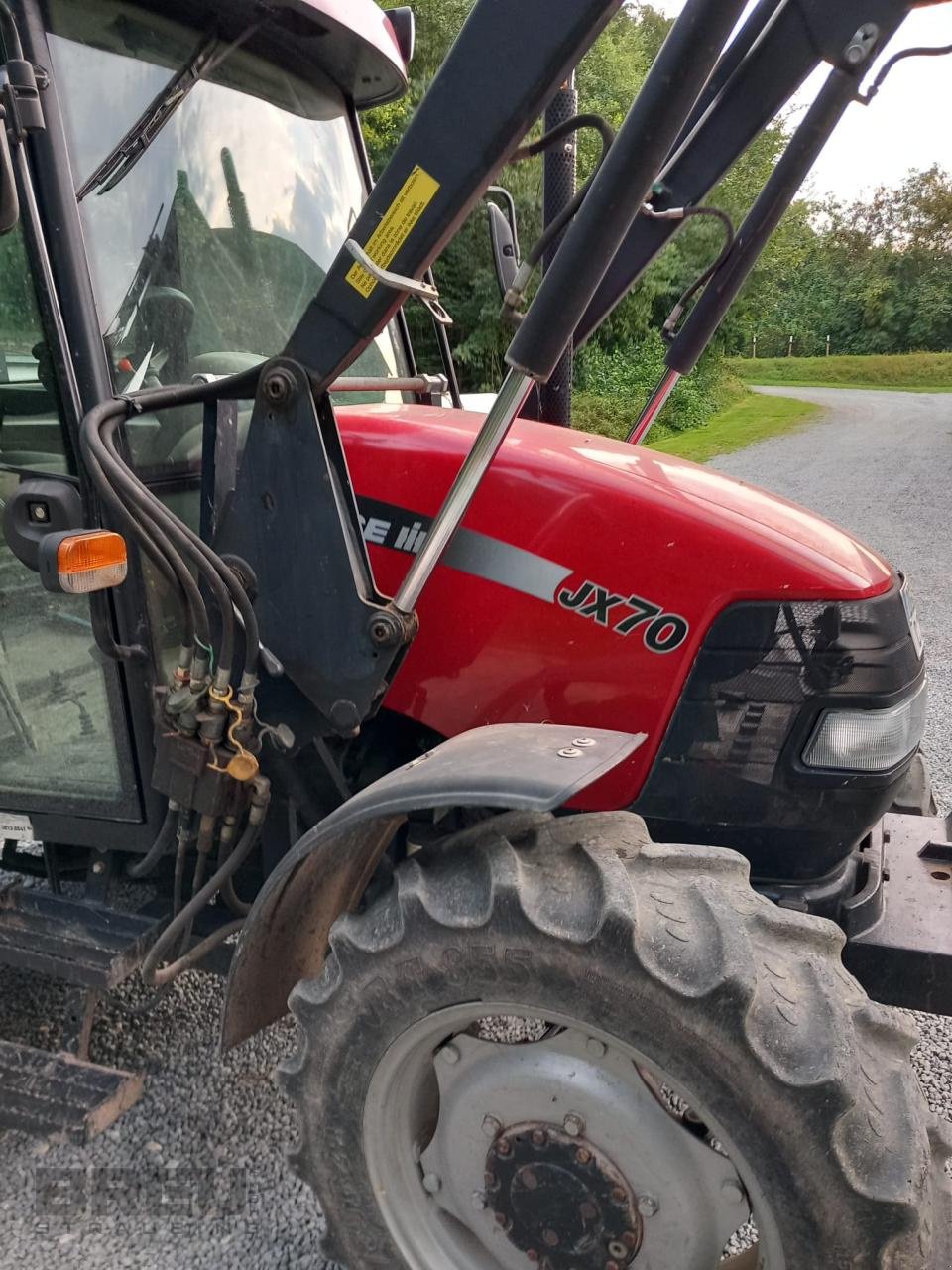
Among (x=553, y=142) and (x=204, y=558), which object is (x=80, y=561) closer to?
(x=204, y=558)

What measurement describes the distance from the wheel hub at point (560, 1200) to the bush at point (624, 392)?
15.2 m

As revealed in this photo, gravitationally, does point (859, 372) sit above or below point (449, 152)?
below

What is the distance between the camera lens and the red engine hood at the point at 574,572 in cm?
192

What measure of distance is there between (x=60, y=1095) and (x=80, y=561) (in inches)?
43.6

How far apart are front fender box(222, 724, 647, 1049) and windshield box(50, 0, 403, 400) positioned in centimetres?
99

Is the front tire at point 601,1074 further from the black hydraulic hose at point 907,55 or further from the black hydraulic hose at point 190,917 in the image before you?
the black hydraulic hose at point 907,55

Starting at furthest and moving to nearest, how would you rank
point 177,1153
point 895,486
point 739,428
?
point 739,428, point 895,486, point 177,1153

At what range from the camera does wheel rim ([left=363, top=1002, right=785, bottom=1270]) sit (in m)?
1.64

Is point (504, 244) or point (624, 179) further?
point (504, 244)

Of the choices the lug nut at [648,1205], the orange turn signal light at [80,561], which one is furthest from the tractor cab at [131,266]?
the lug nut at [648,1205]

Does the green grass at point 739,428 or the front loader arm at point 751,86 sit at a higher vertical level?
the front loader arm at point 751,86

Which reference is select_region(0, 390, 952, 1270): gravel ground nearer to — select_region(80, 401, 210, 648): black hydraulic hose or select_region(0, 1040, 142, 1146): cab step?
select_region(0, 1040, 142, 1146): cab step

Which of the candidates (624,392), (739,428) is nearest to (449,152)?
(624,392)

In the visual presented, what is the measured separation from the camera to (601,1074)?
1675 millimetres
